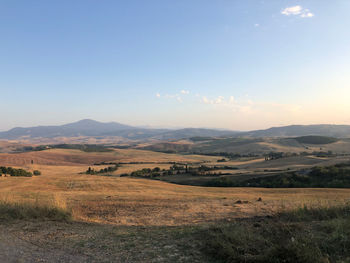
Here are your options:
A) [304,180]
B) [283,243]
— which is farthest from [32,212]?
[304,180]

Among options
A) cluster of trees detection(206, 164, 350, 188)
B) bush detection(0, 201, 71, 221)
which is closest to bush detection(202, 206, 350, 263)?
bush detection(0, 201, 71, 221)

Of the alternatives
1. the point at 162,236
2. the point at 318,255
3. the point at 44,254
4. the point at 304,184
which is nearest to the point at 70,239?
the point at 44,254

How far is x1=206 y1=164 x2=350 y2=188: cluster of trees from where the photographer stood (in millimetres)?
27047

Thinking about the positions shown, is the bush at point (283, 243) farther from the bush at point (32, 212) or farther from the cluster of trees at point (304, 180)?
the cluster of trees at point (304, 180)

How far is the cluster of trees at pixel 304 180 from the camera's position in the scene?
88.7ft

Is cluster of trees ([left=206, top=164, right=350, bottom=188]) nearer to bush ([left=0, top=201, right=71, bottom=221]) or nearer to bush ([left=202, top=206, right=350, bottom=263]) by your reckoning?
bush ([left=202, top=206, right=350, bottom=263])

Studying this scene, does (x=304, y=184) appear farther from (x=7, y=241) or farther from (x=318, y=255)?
(x=7, y=241)

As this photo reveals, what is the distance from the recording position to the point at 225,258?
565 cm

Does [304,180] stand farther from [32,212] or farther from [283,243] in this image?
[32,212]

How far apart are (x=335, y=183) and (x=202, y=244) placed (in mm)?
26048

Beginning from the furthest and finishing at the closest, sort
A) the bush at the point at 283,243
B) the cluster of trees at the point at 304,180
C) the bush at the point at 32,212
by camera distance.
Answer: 1. the cluster of trees at the point at 304,180
2. the bush at the point at 32,212
3. the bush at the point at 283,243

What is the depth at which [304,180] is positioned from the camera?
29.5m

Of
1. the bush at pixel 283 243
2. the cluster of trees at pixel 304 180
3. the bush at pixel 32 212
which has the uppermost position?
the bush at pixel 283 243

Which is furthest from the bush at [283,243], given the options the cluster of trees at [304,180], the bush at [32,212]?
the cluster of trees at [304,180]
